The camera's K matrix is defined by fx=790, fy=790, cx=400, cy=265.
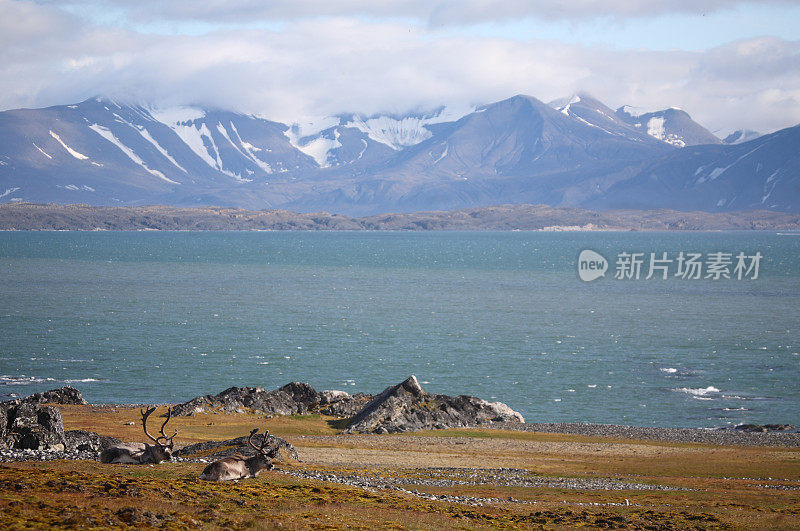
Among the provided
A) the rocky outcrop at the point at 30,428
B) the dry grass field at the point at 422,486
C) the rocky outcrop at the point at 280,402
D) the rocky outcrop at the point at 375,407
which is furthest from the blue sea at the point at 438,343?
the rocky outcrop at the point at 30,428

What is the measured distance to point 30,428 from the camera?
1179 inches

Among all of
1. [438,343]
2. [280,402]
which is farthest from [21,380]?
[438,343]

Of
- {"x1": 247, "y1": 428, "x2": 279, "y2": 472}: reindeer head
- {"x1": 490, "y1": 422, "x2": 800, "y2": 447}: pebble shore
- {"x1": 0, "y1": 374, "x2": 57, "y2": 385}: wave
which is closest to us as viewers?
{"x1": 247, "y1": 428, "x2": 279, "y2": 472}: reindeer head

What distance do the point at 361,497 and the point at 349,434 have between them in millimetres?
23921

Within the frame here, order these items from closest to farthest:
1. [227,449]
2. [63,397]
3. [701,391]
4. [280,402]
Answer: [227,449], [280,402], [63,397], [701,391]

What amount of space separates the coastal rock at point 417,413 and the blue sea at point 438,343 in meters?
5.69

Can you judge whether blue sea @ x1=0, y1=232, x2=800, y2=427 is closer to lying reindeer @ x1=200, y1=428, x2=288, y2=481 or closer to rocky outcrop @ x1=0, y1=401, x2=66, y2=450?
rocky outcrop @ x1=0, y1=401, x2=66, y2=450

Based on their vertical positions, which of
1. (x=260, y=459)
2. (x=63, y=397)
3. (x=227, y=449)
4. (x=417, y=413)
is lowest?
(x=63, y=397)

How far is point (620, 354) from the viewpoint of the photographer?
8088cm

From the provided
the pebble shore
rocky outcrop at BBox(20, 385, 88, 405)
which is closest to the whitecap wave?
the pebble shore

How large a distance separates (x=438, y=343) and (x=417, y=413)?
3624 cm

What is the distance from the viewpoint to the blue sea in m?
64.2

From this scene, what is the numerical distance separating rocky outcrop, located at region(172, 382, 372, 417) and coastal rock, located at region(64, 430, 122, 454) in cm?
1907

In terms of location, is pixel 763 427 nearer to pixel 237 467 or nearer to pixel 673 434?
pixel 673 434
